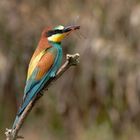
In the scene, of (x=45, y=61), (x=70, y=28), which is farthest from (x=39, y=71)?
(x=70, y=28)

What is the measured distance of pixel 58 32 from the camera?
2143 millimetres

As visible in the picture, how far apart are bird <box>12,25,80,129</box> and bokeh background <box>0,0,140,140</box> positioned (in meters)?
2.05

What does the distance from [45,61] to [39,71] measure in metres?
0.08

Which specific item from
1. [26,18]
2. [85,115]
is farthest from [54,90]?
[26,18]

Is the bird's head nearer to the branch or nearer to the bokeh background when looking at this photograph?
the branch

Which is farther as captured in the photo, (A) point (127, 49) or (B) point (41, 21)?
(B) point (41, 21)

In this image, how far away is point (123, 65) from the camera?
4410 mm

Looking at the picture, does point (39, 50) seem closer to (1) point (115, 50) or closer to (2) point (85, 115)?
(1) point (115, 50)

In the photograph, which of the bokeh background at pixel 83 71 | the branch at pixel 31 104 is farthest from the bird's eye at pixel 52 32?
the bokeh background at pixel 83 71

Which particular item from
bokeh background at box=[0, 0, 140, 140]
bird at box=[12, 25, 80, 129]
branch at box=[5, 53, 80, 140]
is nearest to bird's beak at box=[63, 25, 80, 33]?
bird at box=[12, 25, 80, 129]

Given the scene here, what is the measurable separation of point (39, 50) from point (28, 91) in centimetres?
18

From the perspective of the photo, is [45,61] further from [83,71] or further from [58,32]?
[83,71]

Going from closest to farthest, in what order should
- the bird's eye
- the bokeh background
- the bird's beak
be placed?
the bird's beak
the bird's eye
the bokeh background

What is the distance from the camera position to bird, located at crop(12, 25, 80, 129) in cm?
213
